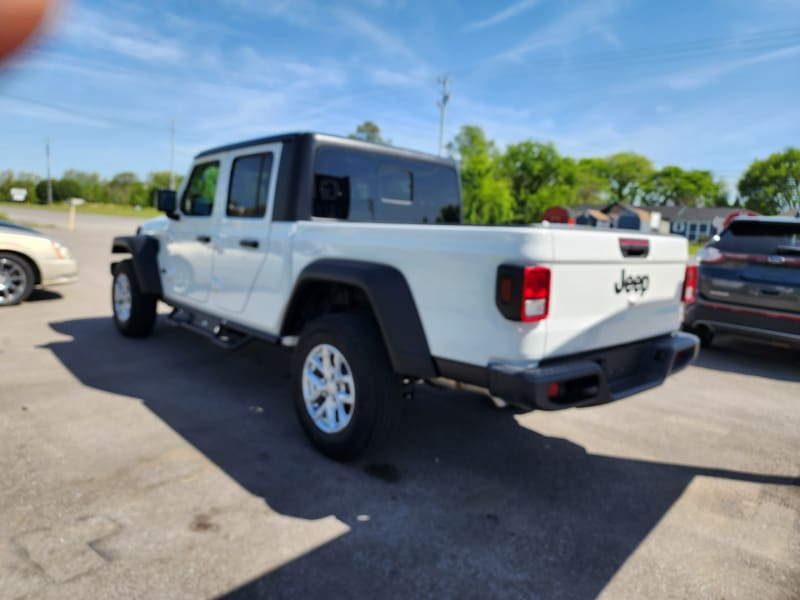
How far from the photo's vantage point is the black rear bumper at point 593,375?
2.62 metres

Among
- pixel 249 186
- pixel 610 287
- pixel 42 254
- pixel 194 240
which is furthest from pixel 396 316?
pixel 42 254

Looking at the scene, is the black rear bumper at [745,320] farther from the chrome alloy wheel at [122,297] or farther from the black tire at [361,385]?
the chrome alloy wheel at [122,297]

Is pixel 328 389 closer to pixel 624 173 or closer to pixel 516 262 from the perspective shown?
pixel 516 262

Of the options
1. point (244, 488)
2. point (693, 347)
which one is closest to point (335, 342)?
point (244, 488)

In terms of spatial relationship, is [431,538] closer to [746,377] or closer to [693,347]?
[693,347]

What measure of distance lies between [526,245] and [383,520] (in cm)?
150

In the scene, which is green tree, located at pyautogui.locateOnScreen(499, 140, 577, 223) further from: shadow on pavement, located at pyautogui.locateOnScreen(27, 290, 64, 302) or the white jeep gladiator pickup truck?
the white jeep gladiator pickup truck

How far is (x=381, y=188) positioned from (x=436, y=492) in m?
2.32

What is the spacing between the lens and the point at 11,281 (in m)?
7.97

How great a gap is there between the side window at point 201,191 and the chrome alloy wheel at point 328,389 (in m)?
2.10

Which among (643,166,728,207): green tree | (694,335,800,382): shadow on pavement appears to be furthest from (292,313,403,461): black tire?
(643,166,728,207): green tree

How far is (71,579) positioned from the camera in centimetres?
228

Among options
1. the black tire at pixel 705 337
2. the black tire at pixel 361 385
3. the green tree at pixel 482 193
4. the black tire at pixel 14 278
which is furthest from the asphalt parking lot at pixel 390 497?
the green tree at pixel 482 193

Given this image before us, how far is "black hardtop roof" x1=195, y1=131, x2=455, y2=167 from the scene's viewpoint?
3980 mm
